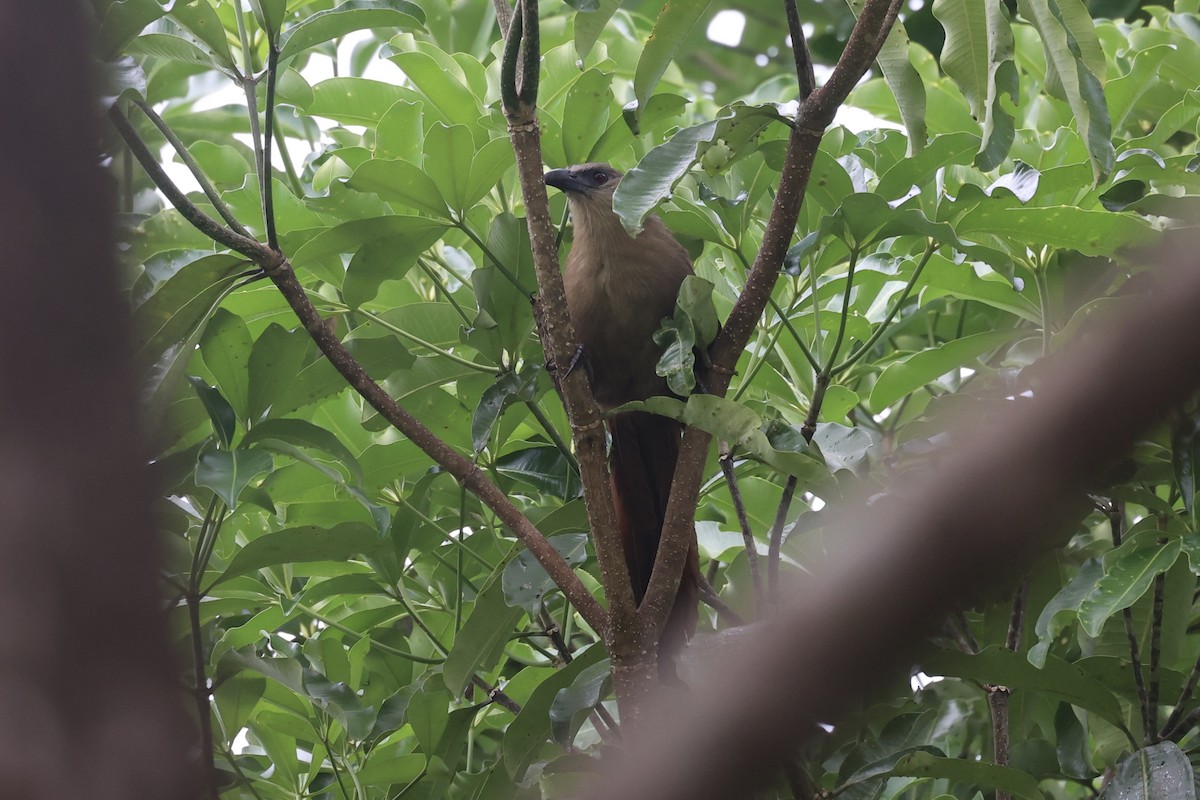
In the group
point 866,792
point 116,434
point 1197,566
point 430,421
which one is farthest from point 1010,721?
point 116,434

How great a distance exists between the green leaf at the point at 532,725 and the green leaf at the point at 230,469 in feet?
2.22

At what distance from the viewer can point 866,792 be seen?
1.97 metres

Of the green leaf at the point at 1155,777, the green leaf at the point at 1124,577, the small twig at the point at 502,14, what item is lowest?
the green leaf at the point at 1155,777

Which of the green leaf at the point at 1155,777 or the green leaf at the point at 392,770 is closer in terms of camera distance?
the green leaf at the point at 1155,777

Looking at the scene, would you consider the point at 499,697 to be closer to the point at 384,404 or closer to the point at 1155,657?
the point at 384,404

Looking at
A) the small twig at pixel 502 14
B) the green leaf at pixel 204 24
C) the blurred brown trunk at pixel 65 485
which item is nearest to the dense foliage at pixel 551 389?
the green leaf at pixel 204 24

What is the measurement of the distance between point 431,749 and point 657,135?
1.51m

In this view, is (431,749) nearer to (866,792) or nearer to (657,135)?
(866,792)

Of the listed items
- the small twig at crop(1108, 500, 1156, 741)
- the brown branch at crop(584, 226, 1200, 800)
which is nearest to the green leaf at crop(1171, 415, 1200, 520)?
the small twig at crop(1108, 500, 1156, 741)

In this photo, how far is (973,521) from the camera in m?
0.60

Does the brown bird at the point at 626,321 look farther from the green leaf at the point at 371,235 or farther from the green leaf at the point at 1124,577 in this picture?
the green leaf at the point at 1124,577

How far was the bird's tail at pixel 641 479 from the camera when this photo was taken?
2682mm

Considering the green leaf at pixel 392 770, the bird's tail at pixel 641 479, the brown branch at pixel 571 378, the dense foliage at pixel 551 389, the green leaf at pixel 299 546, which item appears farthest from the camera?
the bird's tail at pixel 641 479

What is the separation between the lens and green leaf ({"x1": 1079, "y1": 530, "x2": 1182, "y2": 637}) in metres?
1.75
